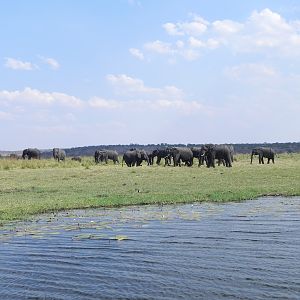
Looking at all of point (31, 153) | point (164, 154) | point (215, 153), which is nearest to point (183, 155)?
point (215, 153)

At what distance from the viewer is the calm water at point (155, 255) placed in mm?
10234

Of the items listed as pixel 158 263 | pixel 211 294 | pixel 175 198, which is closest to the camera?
pixel 211 294

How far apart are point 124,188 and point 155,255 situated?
1527 cm

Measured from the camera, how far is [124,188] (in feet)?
92.7

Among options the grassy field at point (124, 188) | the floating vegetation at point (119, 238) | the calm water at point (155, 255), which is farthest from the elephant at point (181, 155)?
the floating vegetation at point (119, 238)

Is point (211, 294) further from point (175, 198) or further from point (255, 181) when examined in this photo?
point (255, 181)

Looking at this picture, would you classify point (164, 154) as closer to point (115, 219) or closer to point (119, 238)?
point (115, 219)

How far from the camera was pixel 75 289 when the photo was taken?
34.2 ft

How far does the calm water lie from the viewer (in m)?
10.2

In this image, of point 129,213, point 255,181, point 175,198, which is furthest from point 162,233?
point 255,181

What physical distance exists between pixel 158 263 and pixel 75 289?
242 cm

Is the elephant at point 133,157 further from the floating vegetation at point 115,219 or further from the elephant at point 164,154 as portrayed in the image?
the floating vegetation at point 115,219

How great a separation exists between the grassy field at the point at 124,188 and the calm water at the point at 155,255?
108 inches

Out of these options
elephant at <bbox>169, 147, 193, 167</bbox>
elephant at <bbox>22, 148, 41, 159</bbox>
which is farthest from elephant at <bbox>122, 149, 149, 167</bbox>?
elephant at <bbox>22, 148, 41, 159</bbox>
